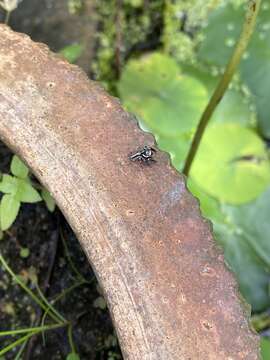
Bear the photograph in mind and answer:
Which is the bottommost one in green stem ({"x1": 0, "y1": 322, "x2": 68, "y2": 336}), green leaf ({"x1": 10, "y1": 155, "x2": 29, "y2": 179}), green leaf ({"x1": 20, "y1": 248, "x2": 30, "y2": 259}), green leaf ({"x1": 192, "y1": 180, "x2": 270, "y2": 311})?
green leaf ({"x1": 192, "y1": 180, "x2": 270, "y2": 311})

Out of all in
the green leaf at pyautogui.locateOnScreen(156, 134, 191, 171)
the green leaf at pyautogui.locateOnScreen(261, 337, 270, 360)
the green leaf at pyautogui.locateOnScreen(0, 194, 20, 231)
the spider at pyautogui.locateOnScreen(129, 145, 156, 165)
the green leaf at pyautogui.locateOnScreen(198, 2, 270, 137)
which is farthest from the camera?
the green leaf at pyautogui.locateOnScreen(198, 2, 270, 137)

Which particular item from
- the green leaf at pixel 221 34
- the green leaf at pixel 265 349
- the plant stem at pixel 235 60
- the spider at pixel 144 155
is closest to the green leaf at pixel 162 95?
→ the green leaf at pixel 221 34

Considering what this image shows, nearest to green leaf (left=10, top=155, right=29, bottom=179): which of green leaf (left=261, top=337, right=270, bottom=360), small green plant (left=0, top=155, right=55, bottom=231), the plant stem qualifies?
small green plant (left=0, top=155, right=55, bottom=231)

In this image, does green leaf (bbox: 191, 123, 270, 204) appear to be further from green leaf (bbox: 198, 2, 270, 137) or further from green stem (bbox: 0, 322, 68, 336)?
green stem (bbox: 0, 322, 68, 336)

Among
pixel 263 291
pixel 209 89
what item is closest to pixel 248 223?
pixel 263 291

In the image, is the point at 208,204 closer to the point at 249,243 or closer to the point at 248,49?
the point at 249,243

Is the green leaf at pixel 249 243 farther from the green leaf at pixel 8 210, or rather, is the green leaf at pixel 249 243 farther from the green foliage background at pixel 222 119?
the green leaf at pixel 8 210

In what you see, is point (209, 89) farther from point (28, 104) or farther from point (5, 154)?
point (28, 104)

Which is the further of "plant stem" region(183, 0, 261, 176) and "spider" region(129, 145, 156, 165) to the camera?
"plant stem" region(183, 0, 261, 176)
